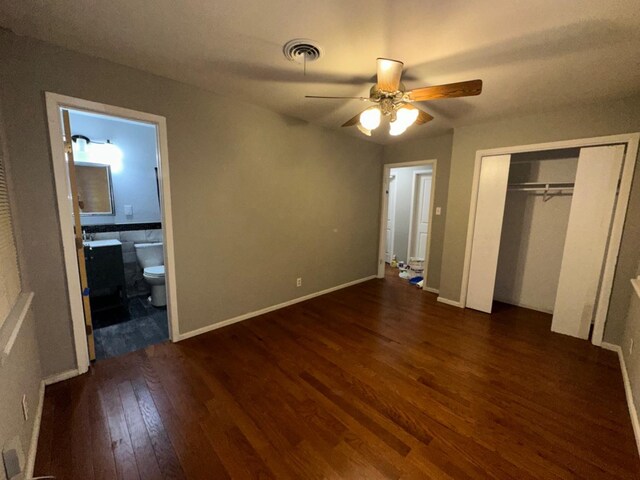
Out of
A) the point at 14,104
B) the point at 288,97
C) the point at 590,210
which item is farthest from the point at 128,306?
the point at 590,210

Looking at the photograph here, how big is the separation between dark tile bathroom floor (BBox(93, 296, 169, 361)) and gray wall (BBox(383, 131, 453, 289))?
3623 mm

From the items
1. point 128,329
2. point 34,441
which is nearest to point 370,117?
point 34,441

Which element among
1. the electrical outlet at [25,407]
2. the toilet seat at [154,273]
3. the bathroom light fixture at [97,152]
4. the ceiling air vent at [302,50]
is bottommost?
the electrical outlet at [25,407]

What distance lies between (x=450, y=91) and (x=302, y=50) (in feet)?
3.29

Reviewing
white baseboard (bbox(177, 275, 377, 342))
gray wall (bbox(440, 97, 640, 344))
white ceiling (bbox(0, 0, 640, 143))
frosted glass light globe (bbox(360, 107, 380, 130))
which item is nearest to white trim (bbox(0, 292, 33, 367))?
white baseboard (bbox(177, 275, 377, 342))

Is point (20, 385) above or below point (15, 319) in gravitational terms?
below

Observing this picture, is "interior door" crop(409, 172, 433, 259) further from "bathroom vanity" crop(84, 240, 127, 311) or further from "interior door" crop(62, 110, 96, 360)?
"interior door" crop(62, 110, 96, 360)

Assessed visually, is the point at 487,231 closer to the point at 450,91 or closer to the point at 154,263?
the point at 450,91

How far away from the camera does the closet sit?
254cm

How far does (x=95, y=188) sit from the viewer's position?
3.30 m

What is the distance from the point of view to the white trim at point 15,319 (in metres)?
1.09

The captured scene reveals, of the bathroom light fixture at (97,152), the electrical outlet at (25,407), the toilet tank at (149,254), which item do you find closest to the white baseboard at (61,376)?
the electrical outlet at (25,407)

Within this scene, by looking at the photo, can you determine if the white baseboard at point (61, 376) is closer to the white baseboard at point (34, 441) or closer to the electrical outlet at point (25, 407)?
the white baseboard at point (34, 441)

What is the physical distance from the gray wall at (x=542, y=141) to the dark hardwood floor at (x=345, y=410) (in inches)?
32.9
